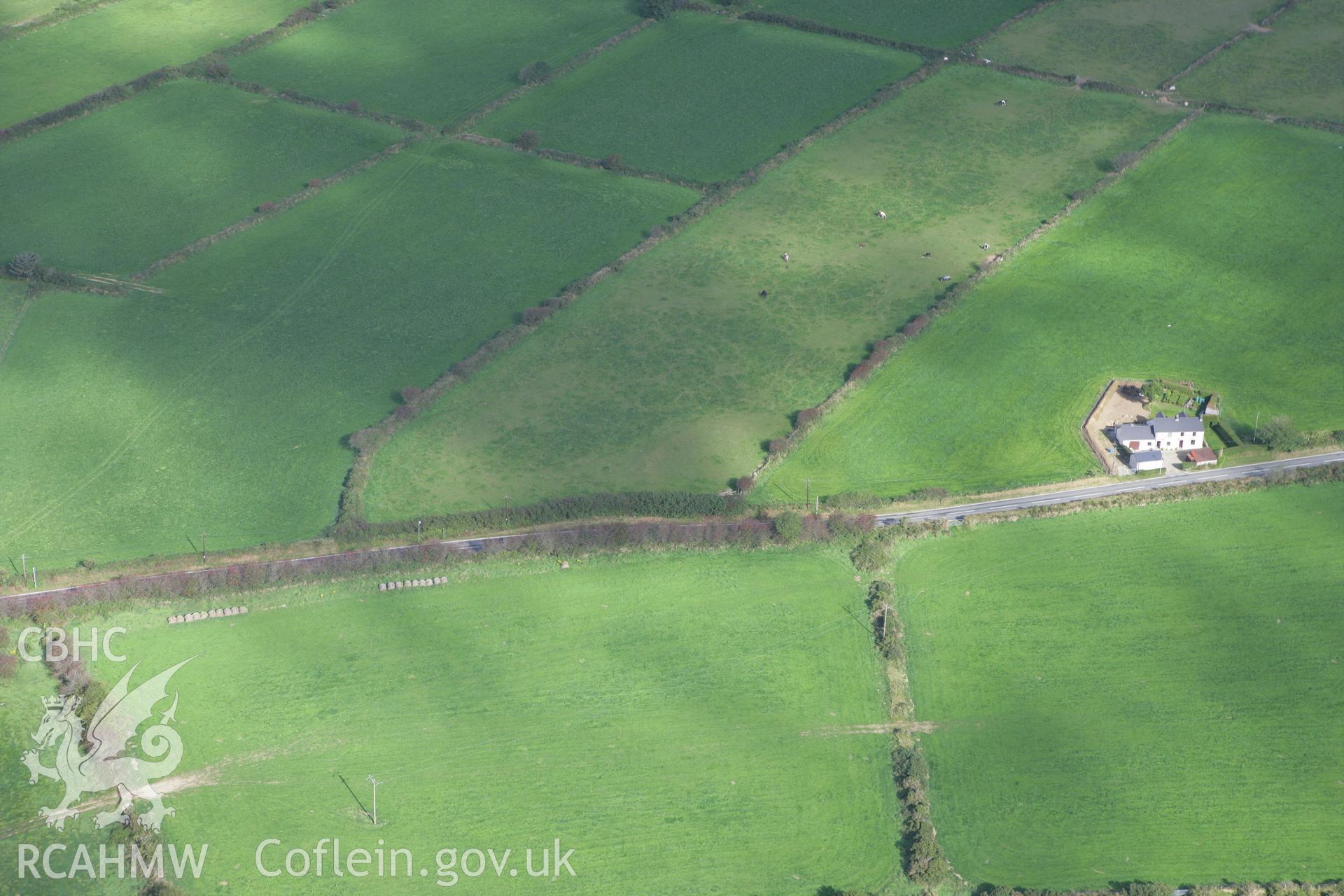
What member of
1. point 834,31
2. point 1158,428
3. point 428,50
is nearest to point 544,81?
point 428,50

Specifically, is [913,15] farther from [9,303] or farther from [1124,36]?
[9,303]

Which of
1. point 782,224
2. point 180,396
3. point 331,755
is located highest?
point 782,224

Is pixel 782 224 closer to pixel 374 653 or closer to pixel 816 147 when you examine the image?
pixel 816 147

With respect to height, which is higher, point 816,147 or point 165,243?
point 816,147

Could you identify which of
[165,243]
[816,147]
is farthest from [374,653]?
[816,147]

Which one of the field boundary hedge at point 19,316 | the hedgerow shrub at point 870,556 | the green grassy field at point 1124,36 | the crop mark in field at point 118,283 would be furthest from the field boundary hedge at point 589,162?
the hedgerow shrub at point 870,556

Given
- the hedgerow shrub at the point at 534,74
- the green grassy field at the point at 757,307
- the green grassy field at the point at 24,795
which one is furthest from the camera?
the hedgerow shrub at the point at 534,74

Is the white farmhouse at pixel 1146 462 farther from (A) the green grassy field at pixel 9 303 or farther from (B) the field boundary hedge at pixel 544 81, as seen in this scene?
(A) the green grassy field at pixel 9 303
